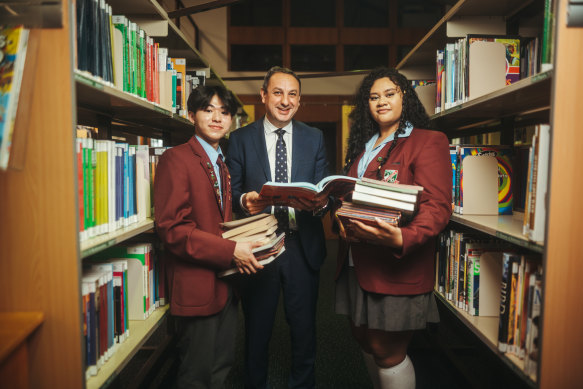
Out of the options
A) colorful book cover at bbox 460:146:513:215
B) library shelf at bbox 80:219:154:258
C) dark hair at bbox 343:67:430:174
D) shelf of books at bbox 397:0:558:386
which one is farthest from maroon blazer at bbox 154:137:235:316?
colorful book cover at bbox 460:146:513:215

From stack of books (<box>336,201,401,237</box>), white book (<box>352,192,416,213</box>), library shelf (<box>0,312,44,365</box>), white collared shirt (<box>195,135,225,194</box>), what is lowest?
library shelf (<box>0,312,44,365</box>)

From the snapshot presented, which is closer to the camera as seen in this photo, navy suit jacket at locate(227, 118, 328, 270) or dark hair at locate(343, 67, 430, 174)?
dark hair at locate(343, 67, 430, 174)

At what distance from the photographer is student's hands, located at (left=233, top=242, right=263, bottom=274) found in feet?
5.22

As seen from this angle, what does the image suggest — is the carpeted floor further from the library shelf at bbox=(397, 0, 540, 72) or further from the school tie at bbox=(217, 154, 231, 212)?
the library shelf at bbox=(397, 0, 540, 72)

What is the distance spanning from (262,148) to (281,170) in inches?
6.4

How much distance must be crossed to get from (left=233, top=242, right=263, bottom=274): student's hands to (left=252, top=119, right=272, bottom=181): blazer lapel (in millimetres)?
558

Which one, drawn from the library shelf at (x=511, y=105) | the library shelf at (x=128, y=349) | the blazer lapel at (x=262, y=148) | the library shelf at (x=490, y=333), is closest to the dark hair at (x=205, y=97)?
the blazer lapel at (x=262, y=148)

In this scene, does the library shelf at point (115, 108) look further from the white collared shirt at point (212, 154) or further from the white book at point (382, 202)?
the white book at point (382, 202)

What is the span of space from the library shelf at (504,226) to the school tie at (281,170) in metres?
0.87

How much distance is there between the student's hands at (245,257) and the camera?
1.59 metres

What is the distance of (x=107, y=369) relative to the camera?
1.35 metres

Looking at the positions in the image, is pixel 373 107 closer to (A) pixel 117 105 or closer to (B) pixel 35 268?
(A) pixel 117 105

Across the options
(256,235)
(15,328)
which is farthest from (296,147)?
(15,328)

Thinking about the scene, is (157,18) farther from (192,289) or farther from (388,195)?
(388,195)
